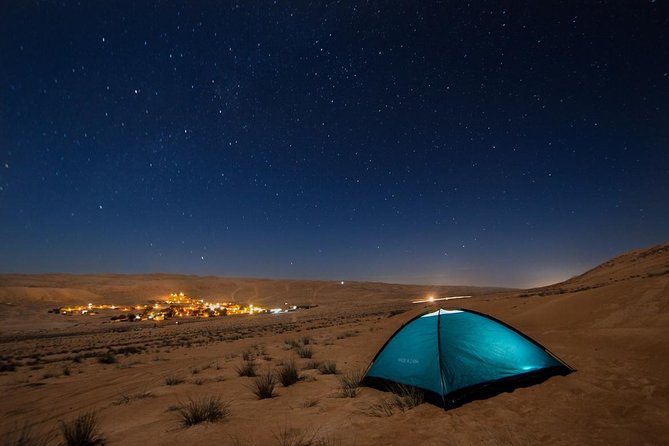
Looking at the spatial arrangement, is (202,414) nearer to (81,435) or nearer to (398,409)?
(81,435)

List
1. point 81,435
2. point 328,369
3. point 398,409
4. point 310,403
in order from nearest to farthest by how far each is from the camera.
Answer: point 81,435, point 398,409, point 310,403, point 328,369

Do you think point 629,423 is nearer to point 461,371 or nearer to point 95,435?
point 461,371

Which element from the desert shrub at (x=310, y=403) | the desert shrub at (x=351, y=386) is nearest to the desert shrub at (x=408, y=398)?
the desert shrub at (x=351, y=386)

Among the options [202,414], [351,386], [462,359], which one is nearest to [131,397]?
[202,414]

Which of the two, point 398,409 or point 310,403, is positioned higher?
point 398,409

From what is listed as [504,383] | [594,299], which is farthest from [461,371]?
[594,299]

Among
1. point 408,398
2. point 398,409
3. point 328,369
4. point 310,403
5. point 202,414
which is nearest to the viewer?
point 398,409

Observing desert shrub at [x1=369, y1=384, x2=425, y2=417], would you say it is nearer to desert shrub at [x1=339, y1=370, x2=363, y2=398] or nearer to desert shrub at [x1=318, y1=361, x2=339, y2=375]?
desert shrub at [x1=339, y1=370, x2=363, y2=398]

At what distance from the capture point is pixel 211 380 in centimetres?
998

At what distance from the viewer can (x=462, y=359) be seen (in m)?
6.11

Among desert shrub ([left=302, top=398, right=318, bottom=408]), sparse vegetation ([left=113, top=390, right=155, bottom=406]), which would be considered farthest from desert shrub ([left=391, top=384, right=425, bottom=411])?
sparse vegetation ([left=113, top=390, right=155, bottom=406])

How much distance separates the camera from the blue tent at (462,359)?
228 inches

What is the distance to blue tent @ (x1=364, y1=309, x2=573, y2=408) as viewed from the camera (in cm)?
580

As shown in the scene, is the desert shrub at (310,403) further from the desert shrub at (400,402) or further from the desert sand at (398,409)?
the desert shrub at (400,402)
